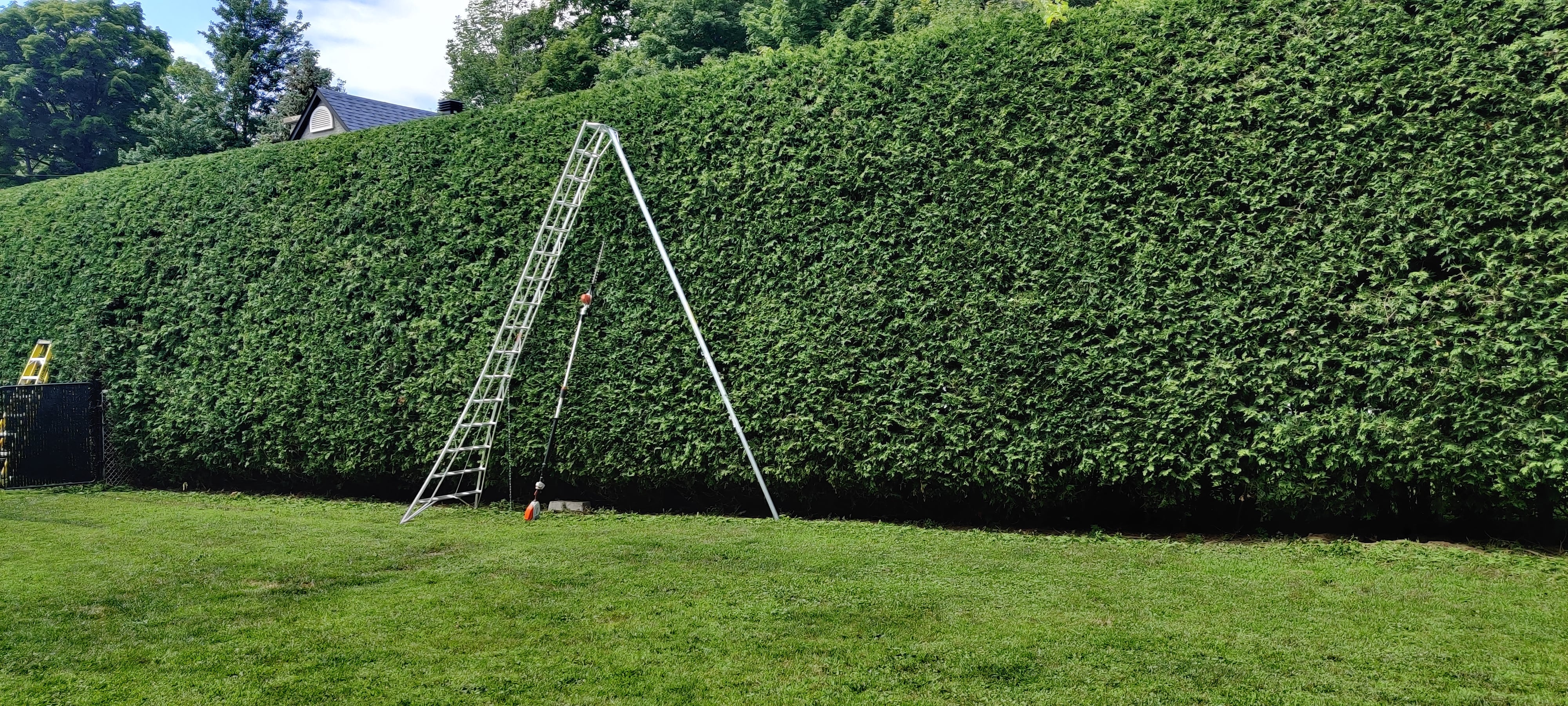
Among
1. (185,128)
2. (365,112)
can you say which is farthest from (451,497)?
(185,128)

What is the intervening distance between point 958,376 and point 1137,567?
1.95 metres

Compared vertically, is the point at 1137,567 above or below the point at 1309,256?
below

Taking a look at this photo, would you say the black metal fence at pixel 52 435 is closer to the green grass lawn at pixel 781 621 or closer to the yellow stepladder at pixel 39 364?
the yellow stepladder at pixel 39 364

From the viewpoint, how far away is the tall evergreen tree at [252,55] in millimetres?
32406

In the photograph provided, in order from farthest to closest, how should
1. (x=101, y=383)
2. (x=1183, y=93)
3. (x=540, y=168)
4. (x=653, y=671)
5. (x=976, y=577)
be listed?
1. (x=101, y=383)
2. (x=540, y=168)
3. (x=1183, y=93)
4. (x=976, y=577)
5. (x=653, y=671)

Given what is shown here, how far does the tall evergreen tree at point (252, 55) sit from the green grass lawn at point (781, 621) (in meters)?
30.2

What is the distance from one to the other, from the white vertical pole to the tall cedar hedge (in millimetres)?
97

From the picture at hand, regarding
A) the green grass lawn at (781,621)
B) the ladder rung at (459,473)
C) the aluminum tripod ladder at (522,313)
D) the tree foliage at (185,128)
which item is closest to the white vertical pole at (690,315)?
the aluminum tripod ladder at (522,313)

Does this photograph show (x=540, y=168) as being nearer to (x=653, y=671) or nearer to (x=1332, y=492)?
(x=653, y=671)

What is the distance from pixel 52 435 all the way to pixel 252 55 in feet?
84.0

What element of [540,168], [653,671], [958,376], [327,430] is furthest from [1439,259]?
[327,430]

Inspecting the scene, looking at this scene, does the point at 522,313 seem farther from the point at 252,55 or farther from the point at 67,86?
the point at 67,86

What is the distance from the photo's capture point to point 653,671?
149 inches

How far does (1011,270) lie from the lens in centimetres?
686
